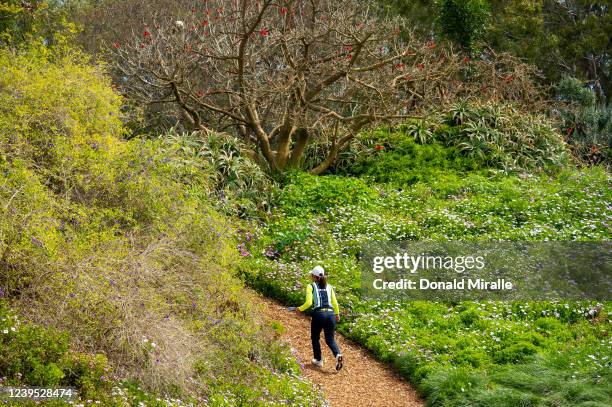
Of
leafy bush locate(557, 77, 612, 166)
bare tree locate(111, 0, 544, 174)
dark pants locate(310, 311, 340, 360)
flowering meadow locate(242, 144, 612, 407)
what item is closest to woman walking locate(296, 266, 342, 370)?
dark pants locate(310, 311, 340, 360)

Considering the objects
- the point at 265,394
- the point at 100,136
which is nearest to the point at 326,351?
the point at 265,394

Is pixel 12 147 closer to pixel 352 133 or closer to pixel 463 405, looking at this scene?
pixel 463 405

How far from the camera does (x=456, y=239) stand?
43.3 feet

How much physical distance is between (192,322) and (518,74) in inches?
498

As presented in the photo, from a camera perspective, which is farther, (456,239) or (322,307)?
(456,239)

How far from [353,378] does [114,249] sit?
3.37m

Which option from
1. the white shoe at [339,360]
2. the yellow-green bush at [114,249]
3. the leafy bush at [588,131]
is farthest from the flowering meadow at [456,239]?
the leafy bush at [588,131]

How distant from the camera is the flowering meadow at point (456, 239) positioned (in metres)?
9.02

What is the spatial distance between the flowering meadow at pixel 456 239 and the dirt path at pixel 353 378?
19cm

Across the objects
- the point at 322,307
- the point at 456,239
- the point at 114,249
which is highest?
the point at 114,249

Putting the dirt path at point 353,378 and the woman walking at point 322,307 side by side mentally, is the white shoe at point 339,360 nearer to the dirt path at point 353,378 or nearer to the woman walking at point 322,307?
the woman walking at point 322,307

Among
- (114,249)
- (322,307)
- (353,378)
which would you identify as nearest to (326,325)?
(322,307)

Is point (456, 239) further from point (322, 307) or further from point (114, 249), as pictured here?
point (114, 249)

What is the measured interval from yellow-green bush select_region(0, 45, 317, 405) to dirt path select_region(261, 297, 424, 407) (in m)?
0.48
